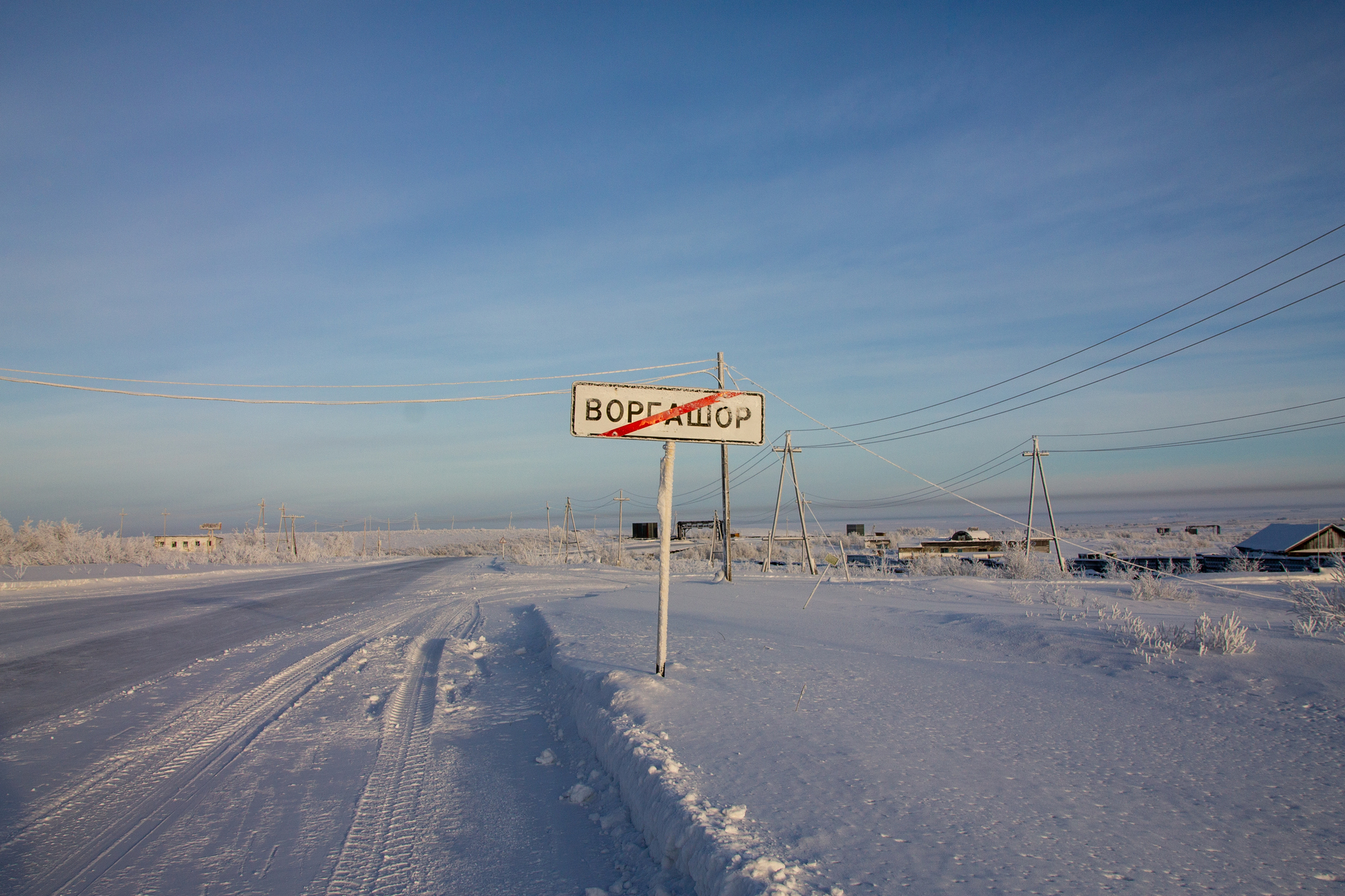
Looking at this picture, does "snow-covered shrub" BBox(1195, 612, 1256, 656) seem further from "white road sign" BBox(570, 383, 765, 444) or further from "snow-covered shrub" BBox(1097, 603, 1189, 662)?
"white road sign" BBox(570, 383, 765, 444)

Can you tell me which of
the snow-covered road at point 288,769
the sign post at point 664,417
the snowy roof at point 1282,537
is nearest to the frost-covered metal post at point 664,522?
the sign post at point 664,417

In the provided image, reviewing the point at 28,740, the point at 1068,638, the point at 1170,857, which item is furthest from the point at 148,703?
the point at 1068,638

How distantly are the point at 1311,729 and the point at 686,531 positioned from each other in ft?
270

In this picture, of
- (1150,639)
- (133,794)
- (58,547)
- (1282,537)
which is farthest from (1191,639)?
(58,547)

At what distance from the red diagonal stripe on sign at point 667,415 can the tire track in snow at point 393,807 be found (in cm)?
296

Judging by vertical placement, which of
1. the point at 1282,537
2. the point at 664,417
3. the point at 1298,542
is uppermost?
the point at 664,417

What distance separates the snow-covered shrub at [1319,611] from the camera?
269 inches

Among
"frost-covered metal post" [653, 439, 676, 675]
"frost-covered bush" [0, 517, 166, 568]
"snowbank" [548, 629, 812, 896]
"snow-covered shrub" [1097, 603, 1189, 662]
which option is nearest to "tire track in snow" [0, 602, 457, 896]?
"snowbank" [548, 629, 812, 896]

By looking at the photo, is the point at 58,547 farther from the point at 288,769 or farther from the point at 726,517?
the point at 288,769

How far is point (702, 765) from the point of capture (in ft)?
13.1

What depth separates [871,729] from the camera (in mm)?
4504

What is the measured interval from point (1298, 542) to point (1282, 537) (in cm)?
179

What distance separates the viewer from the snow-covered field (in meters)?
2.92

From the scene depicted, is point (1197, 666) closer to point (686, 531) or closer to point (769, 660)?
point (769, 660)
